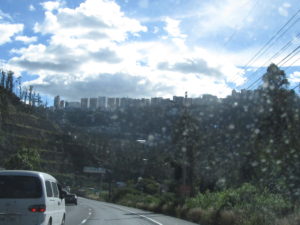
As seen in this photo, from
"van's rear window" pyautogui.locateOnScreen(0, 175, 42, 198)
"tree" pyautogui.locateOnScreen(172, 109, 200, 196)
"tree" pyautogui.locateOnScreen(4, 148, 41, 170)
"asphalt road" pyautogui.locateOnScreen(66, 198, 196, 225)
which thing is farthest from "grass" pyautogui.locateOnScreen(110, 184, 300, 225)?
"tree" pyautogui.locateOnScreen(4, 148, 41, 170)

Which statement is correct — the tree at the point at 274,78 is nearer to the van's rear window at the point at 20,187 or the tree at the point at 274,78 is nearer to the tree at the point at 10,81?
the van's rear window at the point at 20,187

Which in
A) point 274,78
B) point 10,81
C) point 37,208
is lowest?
point 37,208

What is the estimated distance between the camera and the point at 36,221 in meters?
10.7

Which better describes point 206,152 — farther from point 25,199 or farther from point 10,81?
point 10,81

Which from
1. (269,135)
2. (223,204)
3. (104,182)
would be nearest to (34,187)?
(223,204)

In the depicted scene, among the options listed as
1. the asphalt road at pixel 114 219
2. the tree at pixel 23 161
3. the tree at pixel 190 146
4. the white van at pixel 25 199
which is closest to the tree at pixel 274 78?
the tree at pixel 190 146

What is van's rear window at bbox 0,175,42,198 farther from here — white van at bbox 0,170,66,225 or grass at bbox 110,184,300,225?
grass at bbox 110,184,300,225

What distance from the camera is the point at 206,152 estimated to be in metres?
62.1

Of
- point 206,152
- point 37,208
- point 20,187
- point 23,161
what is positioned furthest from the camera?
point 206,152

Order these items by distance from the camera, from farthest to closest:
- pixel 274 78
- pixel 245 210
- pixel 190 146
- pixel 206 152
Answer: pixel 206 152 < pixel 190 146 < pixel 274 78 < pixel 245 210

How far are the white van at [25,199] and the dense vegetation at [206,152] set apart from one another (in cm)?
864

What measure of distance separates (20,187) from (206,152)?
52228 millimetres

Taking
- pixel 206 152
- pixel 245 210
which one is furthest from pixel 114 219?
pixel 206 152

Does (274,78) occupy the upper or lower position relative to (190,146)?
upper
